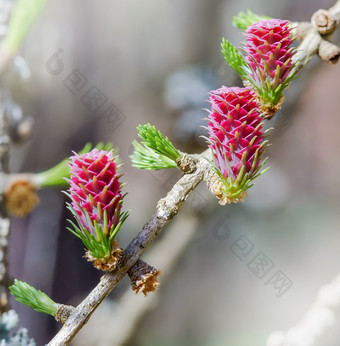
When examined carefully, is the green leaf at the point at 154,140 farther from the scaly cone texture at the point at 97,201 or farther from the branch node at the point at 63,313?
the branch node at the point at 63,313

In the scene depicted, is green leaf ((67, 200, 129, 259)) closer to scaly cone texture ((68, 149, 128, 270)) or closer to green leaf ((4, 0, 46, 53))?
scaly cone texture ((68, 149, 128, 270))

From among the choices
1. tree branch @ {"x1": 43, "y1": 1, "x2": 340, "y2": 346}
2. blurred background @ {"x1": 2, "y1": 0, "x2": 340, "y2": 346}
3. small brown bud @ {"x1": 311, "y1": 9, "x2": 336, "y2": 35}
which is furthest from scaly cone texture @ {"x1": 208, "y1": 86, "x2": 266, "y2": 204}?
blurred background @ {"x1": 2, "y1": 0, "x2": 340, "y2": 346}

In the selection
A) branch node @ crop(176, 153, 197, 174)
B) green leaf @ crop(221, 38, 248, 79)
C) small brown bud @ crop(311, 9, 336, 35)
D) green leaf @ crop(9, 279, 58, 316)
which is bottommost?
green leaf @ crop(9, 279, 58, 316)

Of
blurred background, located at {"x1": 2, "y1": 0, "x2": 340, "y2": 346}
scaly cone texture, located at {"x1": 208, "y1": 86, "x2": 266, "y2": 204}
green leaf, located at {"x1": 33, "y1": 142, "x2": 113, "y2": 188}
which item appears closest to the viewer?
scaly cone texture, located at {"x1": 208, "y1": 86, "x2": 266, "y2": 204}

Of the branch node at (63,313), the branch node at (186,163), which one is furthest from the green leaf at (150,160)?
the branch node at (63,313)

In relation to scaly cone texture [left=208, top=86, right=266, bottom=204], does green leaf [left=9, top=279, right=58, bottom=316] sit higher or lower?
lower

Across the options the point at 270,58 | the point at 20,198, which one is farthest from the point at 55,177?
the point at 270,58

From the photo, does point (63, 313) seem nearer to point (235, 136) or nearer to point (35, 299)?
point (35, 299)
